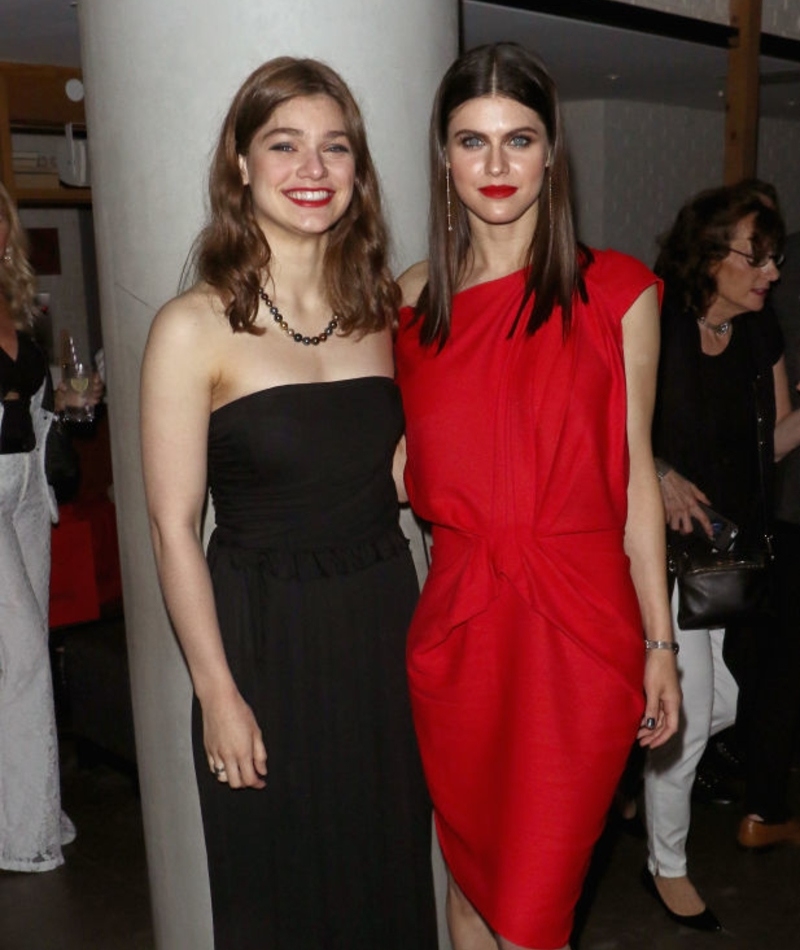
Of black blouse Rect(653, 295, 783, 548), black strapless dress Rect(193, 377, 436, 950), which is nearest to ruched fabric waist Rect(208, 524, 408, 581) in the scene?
black strapless dress Rect(193, 377, 436, 950)

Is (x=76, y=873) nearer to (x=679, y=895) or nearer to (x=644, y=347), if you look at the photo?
(x=679, y=895)

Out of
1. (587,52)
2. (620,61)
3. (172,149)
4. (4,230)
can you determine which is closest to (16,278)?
(4,230)

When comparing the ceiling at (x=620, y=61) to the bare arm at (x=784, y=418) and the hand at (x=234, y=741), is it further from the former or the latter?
the hand at (x=234, y=741)

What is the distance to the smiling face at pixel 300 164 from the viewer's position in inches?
73.4

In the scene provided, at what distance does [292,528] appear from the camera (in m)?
1.93

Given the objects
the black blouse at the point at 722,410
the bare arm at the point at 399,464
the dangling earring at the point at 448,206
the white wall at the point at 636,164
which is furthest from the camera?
the white wall at the point at 636,164

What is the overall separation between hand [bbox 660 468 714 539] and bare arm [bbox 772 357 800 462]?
48 cm

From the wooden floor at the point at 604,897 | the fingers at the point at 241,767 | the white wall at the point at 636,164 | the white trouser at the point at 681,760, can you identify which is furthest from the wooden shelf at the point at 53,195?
the fingers at the point at 241,767

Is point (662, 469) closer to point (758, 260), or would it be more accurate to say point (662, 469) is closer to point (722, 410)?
point (722, 410)

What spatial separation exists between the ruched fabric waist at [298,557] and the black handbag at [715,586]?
1.08 meters

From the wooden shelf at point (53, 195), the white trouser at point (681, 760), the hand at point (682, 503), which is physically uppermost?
the wooden shelf at point (53, 195)

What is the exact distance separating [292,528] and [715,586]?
1.28m

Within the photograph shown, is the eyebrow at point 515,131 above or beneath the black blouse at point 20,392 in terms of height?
above

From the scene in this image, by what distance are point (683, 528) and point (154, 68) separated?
1563 millimetres
